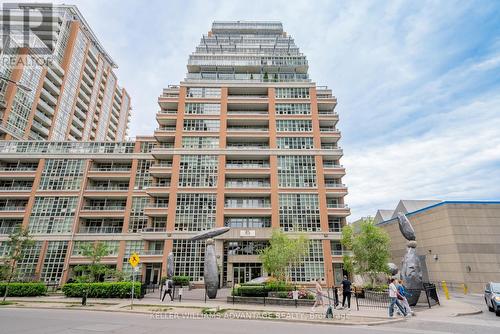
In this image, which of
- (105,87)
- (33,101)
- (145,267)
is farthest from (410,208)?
(105,87)

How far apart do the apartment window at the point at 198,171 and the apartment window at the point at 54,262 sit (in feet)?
66.5

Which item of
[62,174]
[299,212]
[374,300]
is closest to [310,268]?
[299,212]

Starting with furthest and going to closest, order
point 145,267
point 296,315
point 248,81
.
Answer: point 248,81 → point 145,267 → point 296,315

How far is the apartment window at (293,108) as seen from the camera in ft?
148

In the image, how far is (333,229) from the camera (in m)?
39.3

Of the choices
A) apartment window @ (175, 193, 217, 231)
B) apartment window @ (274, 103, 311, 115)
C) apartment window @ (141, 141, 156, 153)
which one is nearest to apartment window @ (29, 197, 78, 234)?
apartment window @ (141, 141, 156, 153)

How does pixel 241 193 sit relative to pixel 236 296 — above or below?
above

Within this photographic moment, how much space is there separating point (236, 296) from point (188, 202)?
21.7 m

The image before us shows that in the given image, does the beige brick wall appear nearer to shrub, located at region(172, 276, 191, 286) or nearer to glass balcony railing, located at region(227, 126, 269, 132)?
glass balcony railing, located at region(227, 126, 269, 132)

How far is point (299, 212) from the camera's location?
3912 centimetres

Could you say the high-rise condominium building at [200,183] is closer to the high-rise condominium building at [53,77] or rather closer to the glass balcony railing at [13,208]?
the glass balcony railing at [13,208]

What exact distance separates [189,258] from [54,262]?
20.7m

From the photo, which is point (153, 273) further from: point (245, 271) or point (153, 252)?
point (245, 271)

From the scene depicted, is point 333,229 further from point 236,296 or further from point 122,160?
point 122,160
